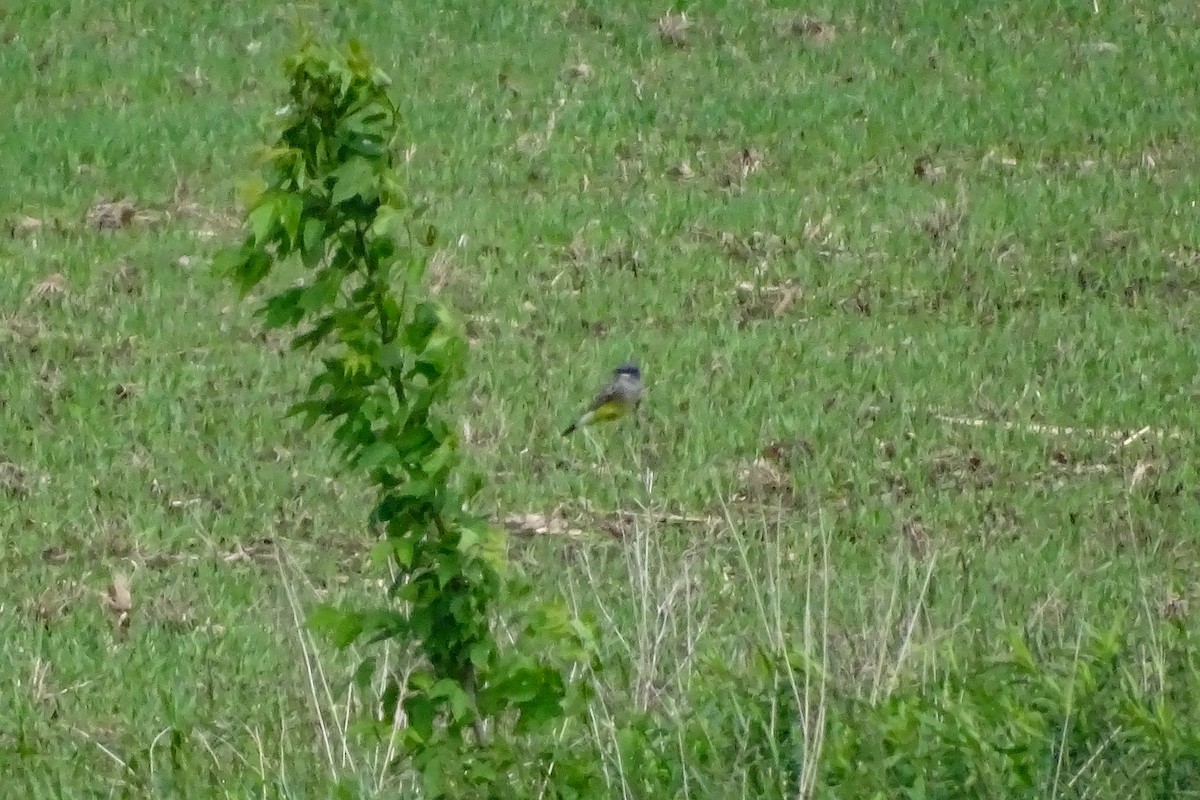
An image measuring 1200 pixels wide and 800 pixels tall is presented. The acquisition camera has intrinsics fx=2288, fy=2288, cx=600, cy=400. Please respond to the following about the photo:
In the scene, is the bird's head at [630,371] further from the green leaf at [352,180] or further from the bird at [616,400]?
the green leaf at [352,180]

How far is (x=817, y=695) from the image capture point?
524 centimetres

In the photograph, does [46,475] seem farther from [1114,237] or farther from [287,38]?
[287,38]

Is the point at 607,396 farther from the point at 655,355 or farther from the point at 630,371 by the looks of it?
the point at 655,355

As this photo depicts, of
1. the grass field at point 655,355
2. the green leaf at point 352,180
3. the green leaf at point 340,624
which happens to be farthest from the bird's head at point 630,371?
the green leaf at point 352,180

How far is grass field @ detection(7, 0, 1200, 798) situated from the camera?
20.9 feet

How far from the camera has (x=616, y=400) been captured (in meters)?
9.22

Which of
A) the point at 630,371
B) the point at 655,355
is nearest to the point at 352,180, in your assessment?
the point at 630,371

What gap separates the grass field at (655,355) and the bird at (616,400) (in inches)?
4.9

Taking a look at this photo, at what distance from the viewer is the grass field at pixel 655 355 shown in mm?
6375

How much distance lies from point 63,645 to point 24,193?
6.75m

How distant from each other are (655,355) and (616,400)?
143 cm

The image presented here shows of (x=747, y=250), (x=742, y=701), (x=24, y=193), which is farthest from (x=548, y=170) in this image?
(x=742, y=701)

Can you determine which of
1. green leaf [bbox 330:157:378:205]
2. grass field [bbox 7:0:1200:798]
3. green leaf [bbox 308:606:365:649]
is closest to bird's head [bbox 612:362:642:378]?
grass field [bbox 7:0:1200:798]

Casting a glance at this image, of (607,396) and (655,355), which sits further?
(655,355)
